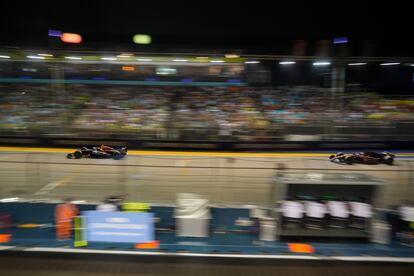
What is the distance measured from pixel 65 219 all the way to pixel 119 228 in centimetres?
69

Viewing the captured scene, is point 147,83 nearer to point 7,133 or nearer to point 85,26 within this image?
point 7,133

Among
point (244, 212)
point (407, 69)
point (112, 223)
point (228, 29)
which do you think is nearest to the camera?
point (112, 223)

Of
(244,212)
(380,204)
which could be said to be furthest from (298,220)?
(380,204)

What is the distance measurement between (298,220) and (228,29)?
199 inches

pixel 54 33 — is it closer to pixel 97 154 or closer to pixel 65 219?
pixel 97 154

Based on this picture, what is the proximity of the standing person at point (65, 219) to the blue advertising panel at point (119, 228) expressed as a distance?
19 cm

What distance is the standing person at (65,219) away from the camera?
12.4 ft

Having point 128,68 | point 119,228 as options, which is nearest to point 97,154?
point 119,228

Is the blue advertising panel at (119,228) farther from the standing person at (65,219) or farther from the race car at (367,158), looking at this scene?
the race car at (367,158)

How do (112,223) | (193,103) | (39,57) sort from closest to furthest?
(112,223)
(39,57)
(193,103)

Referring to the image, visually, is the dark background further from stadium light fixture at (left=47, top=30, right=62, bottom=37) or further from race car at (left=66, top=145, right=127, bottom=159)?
race car at (left=66, top=145, right=127, bottom=159)

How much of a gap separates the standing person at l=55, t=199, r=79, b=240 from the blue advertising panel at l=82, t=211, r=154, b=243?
0.19 m

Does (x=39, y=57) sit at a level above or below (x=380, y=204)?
above

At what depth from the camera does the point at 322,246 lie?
12.2ft
